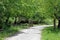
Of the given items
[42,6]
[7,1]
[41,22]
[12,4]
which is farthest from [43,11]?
[41,22]

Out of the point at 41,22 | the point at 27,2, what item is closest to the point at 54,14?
the point at 27,2

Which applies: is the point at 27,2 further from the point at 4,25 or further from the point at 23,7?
the point at 4,25

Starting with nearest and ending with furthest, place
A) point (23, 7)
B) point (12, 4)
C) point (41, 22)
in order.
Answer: point (12, 4), point (23, 7), point (41, 22)

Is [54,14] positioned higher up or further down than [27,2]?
further down

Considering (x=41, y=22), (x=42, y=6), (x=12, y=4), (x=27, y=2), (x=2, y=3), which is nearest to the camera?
(x=2, y=3)

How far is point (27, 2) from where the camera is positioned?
98.7 ft

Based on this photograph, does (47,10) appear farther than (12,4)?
Yes

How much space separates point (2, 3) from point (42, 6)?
40.0ft

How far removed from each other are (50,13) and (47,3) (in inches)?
69.6

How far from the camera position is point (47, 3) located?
1214 inches

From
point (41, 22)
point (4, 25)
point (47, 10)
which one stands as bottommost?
A: point (41, 22)

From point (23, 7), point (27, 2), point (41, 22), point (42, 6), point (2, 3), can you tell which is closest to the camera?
point (2, 3)

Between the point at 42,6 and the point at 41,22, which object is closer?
the point at 42,6

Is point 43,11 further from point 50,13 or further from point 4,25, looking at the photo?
point 4,25
